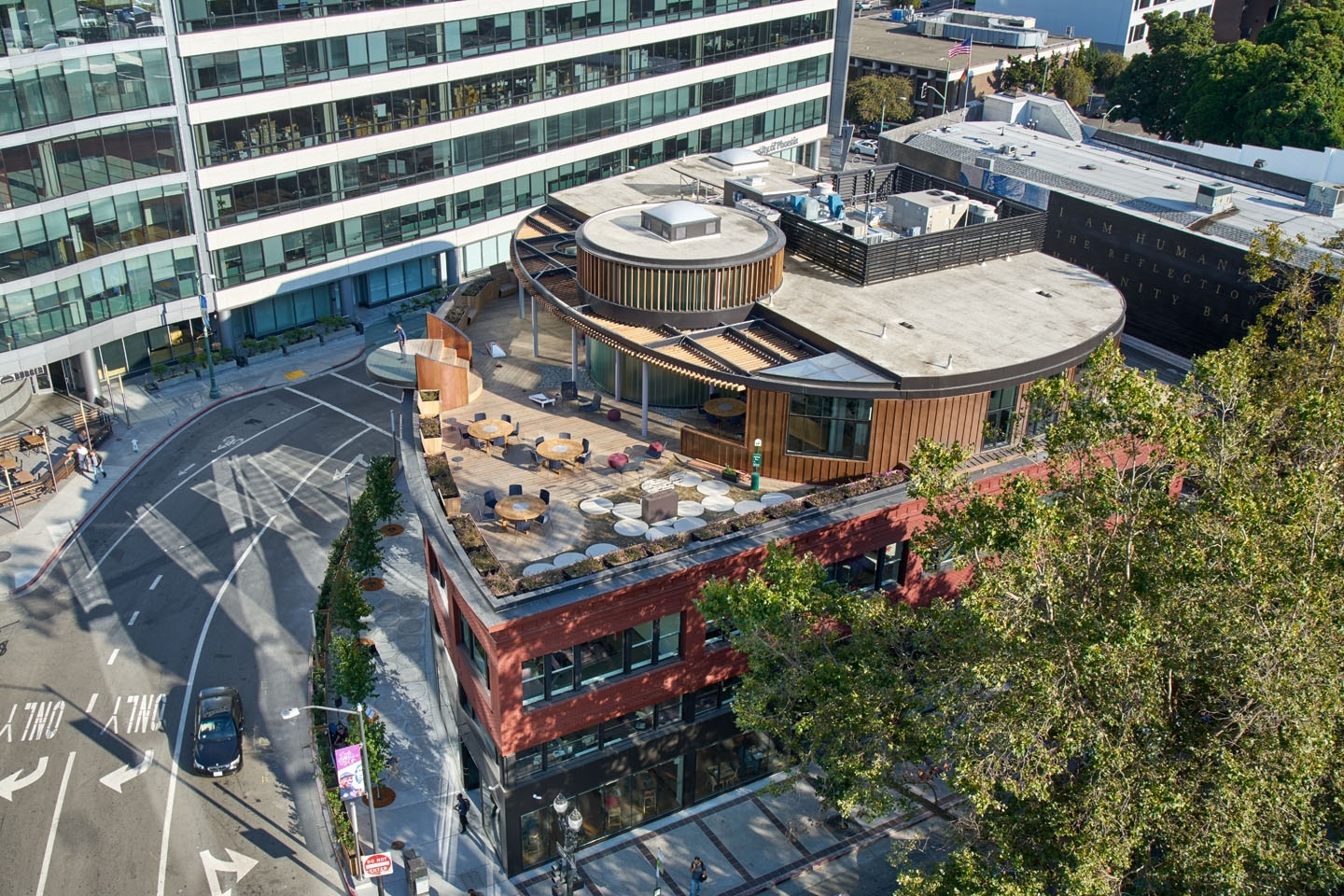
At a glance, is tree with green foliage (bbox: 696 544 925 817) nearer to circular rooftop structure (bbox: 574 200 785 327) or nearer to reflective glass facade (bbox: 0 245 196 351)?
circular rooftop structure (bbox: 574 200 785 327)

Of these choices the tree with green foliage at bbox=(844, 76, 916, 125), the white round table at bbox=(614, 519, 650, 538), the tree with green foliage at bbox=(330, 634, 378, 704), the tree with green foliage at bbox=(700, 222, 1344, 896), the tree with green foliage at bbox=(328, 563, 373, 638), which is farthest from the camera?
the tree with green foliage at bbox=(844, 76, 916, 125)

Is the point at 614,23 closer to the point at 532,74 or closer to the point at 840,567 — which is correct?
the point at 532,74

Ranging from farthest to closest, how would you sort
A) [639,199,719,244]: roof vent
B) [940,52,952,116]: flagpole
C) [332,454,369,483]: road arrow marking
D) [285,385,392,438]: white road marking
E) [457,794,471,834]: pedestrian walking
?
1. [940,52,952,116]: flagpole
2. [285,385,392,438]: white road marking
3. [332,454,369,483]: road arrow marking
4. [639,199,719,244]: roof vent
5. [457,794,471,834]: pedestrian walking

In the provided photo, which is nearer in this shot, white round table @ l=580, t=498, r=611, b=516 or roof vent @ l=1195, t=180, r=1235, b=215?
white round table @ l=580, t=498, r=611, b=516

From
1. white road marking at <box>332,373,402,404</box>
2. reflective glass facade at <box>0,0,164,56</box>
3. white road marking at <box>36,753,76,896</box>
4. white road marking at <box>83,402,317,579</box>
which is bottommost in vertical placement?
white road marking at <box>36,753,76,896</box>

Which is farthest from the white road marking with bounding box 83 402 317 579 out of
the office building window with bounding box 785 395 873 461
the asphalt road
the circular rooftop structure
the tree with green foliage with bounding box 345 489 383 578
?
the office building window with bounding box 785 395 873 461

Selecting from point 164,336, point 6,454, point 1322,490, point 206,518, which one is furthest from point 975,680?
point 164,336

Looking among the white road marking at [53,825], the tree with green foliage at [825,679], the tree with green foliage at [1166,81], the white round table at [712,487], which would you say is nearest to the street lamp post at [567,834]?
the tree with green foliage at [825,679]
